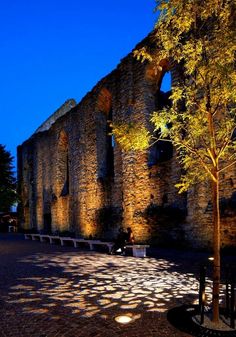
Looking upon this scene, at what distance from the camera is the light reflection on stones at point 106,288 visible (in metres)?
4.89

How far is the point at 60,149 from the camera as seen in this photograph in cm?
2414

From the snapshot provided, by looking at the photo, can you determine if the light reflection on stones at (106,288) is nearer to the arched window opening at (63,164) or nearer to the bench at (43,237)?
the bench at (43,237)

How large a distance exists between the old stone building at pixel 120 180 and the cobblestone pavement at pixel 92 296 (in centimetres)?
275

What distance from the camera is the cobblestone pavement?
3.94 metres

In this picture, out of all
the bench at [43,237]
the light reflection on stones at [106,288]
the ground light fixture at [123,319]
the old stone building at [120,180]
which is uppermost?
the old stone building at [120,180]

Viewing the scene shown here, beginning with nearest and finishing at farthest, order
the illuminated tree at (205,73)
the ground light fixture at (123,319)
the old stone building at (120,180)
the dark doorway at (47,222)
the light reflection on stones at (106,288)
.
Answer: the ground light fixture at (123,319)
the illuminated tree at (205,73)
the light reflection on stones at (106,288)
the old stone building at (120,180)
the dark doorway at (47,222)

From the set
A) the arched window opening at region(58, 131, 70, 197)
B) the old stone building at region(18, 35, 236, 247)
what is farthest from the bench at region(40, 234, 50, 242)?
the arched window opening at region(58, 131, 70, 197)

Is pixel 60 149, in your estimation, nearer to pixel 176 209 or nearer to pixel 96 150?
pixel 96 150

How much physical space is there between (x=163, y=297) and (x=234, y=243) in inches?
208

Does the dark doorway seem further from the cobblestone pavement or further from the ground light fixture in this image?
the ground light fixture

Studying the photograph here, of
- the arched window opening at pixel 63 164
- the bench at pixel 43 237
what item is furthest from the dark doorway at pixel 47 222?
the bench at pixel 43 237

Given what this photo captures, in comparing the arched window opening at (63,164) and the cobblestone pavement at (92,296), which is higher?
the arched window opening at (63,164)

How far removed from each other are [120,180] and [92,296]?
36.2 feet

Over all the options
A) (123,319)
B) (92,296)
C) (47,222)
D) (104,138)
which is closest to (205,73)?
(123,319)
